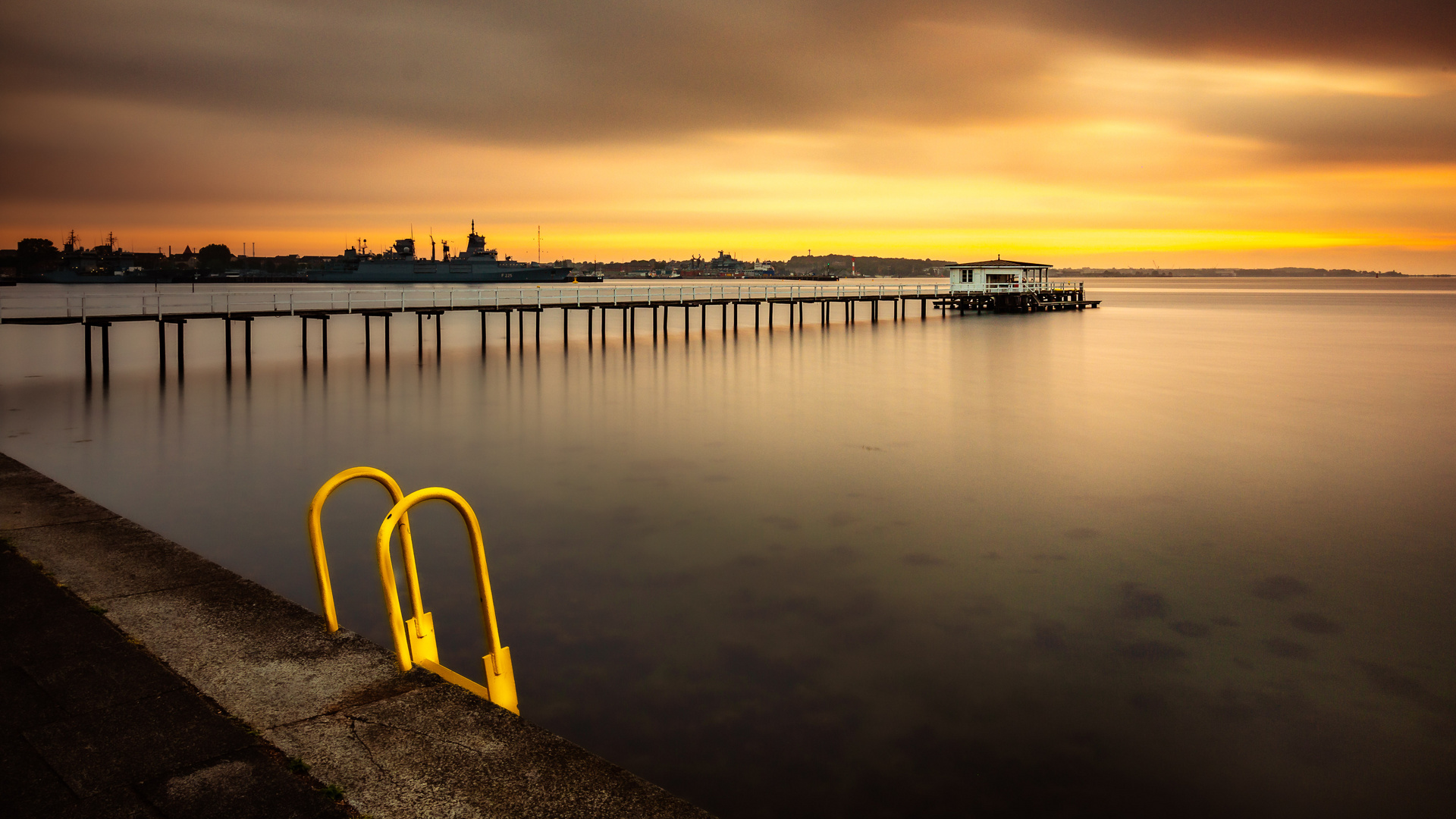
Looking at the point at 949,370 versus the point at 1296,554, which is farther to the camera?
the point at 949,370

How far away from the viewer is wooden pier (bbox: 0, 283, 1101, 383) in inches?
1246

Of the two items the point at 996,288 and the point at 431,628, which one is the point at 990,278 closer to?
the point at 996,288

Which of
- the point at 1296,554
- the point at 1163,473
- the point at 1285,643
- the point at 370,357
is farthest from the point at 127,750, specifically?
the point at 370,357

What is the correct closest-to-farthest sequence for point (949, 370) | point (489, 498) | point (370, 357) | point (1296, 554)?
point (1296, 554) → point (489, 498) → point (949, 370) → point (370, 357)

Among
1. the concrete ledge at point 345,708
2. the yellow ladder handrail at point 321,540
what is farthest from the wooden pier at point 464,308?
the yellow ladder handrail at point 321,540

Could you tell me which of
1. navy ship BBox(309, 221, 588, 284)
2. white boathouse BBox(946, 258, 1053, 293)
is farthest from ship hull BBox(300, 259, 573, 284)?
white boathouse BBox(946, 258, 1053, 293)

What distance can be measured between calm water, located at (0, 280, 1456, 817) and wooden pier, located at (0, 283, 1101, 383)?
4109mm

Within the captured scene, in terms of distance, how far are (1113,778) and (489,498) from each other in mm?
10482

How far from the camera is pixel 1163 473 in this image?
658 inches

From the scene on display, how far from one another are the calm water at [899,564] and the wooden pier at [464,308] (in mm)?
4109

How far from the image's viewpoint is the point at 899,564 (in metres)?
11.3

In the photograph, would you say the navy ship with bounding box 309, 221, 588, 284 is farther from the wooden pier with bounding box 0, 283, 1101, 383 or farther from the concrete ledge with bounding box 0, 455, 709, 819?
the concrete ledge with bounding box 0, 455, 709, 819

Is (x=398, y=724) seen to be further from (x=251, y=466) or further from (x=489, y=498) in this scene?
(x=251, y=466)

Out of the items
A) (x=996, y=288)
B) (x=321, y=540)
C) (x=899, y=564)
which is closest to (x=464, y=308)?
(x=899, y=564)
